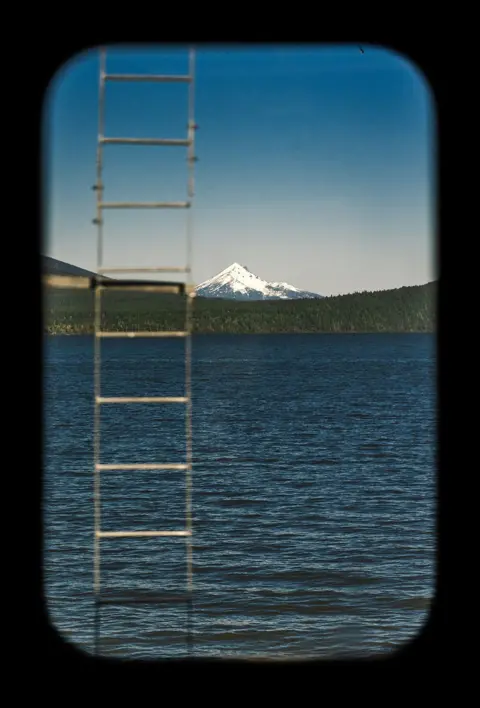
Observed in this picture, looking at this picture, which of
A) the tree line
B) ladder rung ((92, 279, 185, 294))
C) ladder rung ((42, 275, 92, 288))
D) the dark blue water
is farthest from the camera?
the tree line

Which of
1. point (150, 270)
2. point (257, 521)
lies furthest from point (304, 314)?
point (150, 270)

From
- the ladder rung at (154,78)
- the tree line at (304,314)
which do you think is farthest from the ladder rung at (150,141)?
the tree line at (304,314)

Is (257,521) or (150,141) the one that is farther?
(257,521)

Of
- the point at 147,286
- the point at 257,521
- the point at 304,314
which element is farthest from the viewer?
the point at 304,314

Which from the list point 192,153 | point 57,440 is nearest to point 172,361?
point 57,440

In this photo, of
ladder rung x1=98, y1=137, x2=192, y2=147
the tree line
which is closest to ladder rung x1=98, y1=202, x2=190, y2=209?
ladder rung x1=98, y1=137, x2=192, y2=147

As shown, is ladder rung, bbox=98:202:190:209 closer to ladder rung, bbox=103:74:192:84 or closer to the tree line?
ladder rung, bbox=103:74:192:84

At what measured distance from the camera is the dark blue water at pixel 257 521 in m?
12.9

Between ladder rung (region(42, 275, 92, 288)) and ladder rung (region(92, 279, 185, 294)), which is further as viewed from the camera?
ladder rung (region(92, 279, 185, 294))

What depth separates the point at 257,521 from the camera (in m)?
21.1

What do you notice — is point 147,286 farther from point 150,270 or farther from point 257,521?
point 257,521

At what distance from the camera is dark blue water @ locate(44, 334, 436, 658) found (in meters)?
12.9

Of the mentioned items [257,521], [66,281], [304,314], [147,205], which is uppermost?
[304,314]

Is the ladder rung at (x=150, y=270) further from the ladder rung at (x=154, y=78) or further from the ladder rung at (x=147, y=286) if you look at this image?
the ladder rung at (x=154, y=78)
